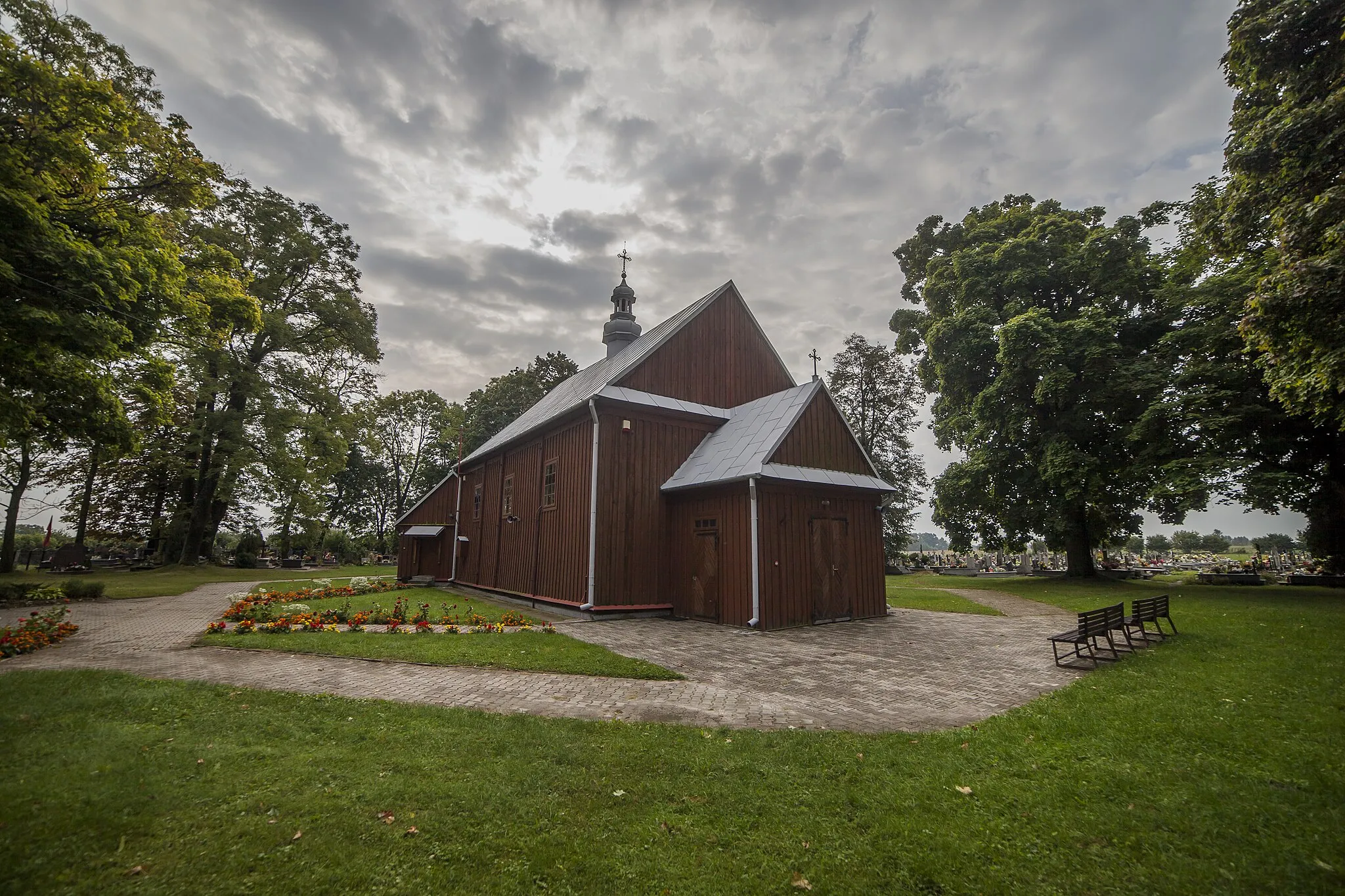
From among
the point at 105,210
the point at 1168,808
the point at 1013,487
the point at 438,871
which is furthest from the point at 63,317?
the point at 1013,487

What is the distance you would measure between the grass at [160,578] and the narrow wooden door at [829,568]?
20.1 meters

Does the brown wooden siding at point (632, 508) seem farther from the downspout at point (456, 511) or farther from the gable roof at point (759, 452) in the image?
the downspout at point (456, 511)

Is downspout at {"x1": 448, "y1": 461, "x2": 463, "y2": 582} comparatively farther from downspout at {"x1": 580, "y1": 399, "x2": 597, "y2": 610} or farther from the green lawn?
the green lawn

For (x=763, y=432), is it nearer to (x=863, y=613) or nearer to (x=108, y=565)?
(x=863, y=613)

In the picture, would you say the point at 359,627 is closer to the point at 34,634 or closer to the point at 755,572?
the point at 34,634

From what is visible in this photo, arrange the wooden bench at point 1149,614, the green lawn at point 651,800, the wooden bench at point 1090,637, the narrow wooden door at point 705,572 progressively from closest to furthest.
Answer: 1. the green lawn at point 651,800
2. the wooden bench at point 1090,637
3. the wooden bench at point 1149,614
4. the narrow wooden door at point 705,572

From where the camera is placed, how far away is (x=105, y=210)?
10828 millimetres

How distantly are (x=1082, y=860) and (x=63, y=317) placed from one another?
14282 mm

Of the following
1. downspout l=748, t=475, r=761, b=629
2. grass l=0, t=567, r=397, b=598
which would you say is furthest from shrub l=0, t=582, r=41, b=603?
downspout l=748, t=475, r=761, b=629

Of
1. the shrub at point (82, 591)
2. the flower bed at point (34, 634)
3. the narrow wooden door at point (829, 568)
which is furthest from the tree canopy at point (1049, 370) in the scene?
the shrub at point (82, 591)

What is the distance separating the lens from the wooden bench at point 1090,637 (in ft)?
27.8

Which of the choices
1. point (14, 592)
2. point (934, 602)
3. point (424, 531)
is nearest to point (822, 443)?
point (934, 602)

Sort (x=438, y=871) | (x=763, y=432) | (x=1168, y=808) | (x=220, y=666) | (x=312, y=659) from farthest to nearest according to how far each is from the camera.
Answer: (x=763, y=432), (x=312, y=659), (x=220, y=666), (x=1168, y=808), (x=438, y=871)

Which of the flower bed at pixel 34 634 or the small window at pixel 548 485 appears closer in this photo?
the flower bed at pixel 34 634
